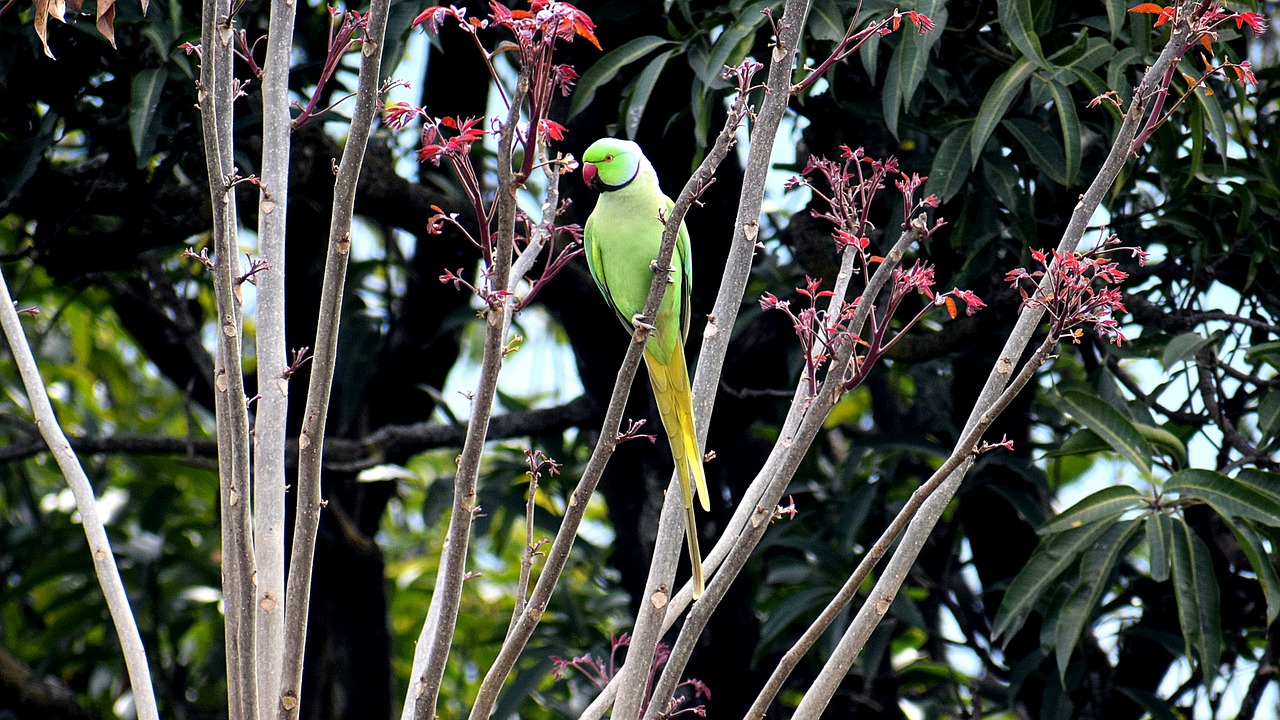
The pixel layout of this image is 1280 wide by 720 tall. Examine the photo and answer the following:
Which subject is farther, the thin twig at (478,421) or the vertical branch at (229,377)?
the vertical branch at (229,377)

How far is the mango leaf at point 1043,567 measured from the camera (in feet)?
9.77

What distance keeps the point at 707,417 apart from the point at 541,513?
2.40 meters

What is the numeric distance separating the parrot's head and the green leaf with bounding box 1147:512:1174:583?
5.14ft

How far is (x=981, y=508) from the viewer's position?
3.96 m

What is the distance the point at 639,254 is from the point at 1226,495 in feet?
5.11

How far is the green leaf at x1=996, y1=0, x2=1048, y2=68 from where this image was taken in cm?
274

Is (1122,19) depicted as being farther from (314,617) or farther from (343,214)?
(314,617)

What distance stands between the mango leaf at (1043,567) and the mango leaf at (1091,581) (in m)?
0.03

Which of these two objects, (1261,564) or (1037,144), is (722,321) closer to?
(1037,144)

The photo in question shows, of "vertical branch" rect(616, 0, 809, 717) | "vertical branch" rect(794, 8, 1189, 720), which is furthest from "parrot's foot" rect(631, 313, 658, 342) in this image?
"vertical branch" rect(794, 8, 1189, 720)

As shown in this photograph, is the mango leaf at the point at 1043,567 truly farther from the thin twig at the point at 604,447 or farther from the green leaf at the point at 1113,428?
the thin twig at the point at 604,447

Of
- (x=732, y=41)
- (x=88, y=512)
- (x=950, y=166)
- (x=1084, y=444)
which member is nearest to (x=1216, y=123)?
(x=950, y=166)

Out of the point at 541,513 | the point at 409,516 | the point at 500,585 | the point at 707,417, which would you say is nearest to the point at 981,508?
the point at 541,513

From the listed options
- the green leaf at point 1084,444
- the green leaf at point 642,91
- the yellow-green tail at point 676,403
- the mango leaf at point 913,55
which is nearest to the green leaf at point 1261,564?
the green leaf at point 1084,444
